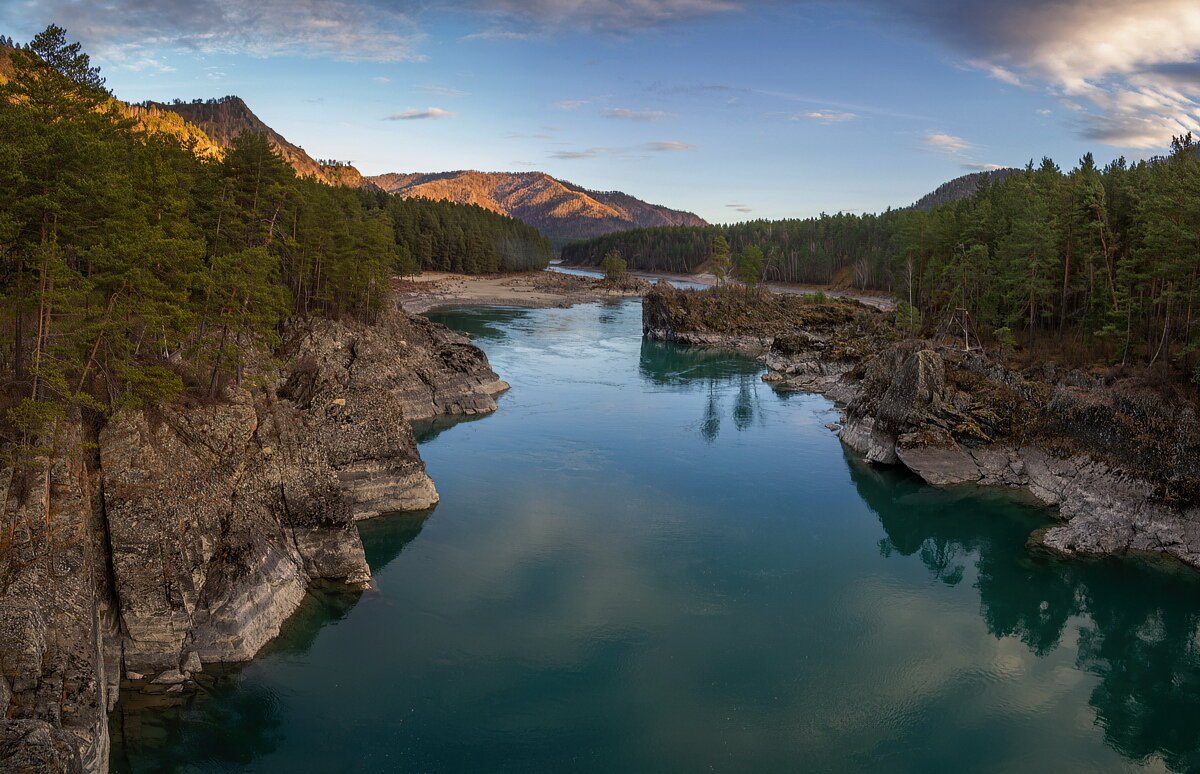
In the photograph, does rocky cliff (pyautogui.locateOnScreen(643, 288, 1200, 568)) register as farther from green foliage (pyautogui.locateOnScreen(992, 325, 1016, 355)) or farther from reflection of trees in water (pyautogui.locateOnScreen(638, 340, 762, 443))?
reflection of trees in water (pyautogui.locateOnScreen(638, 340, 762, 443))

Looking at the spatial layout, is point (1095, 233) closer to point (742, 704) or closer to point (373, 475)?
point (742, 704)

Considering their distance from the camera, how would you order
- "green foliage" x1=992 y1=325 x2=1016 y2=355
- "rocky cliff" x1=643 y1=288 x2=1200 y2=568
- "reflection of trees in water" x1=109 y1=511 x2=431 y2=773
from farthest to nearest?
"green foliage" x1=992 y1=325 x2=1016 y2=355
"rocky cliff" x1=643 y1=288 x2=1200 y2=568
"reflection of trees in water" x1=109 y1=511 x2=431 y2=773

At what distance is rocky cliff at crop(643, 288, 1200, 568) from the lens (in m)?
33.6

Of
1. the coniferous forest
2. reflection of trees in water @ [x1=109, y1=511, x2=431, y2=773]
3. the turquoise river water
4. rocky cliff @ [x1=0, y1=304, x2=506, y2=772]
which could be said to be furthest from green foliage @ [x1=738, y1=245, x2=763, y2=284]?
reflection of trees in water @ [x1=109, y1=511, x2=431, y2=773]

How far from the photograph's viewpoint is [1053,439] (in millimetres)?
40562

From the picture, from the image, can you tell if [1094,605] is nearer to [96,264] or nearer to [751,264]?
[96,264]

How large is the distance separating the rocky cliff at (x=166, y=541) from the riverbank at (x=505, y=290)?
78048mm

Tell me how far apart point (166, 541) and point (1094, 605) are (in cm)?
3448

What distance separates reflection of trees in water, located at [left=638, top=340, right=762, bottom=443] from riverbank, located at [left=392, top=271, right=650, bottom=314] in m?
40.5

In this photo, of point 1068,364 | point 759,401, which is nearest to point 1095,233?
point 1068,364

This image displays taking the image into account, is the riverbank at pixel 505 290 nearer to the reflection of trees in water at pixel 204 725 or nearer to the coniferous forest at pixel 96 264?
the coniferous forest at pixel 96 264

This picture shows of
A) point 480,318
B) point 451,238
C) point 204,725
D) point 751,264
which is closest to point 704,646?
point 204,725

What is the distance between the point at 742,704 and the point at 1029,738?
8.35 meters

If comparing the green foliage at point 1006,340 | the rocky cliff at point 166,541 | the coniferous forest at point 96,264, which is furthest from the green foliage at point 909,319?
the coniferous forest at point 96,264
